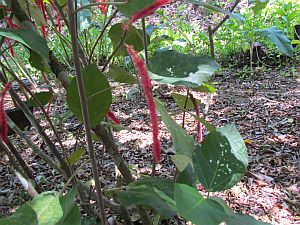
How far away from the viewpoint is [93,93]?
2.56ft

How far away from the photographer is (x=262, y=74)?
3.86 metres

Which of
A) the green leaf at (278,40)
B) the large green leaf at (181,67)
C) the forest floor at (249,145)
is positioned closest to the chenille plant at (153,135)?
the large green leaf at (181,67)

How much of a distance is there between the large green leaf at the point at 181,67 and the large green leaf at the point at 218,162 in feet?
0.54

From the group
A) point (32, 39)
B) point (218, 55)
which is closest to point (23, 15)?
point (32, 39)

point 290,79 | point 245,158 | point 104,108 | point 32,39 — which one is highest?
point 32,39

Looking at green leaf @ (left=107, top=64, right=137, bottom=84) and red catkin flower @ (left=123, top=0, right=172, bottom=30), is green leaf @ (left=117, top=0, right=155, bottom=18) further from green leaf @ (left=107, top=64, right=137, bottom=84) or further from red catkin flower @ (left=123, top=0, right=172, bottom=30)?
green leaf @ (left=107, top=64, right=137, bottom=84)

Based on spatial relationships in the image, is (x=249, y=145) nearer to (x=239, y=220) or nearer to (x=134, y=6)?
(x=239, y=220)

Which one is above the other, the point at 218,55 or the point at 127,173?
the point at 127,173

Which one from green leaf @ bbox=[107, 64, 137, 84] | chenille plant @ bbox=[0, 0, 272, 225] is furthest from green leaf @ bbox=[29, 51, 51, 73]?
green leaf @ bbox=[107, 64, 137, 84]

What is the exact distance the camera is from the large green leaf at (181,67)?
67 cm

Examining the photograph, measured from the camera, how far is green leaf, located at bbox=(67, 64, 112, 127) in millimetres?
765

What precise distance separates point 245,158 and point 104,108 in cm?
32

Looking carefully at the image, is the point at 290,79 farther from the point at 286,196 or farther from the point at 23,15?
the point at 23,15

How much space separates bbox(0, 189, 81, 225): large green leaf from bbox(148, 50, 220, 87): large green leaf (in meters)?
0.30
